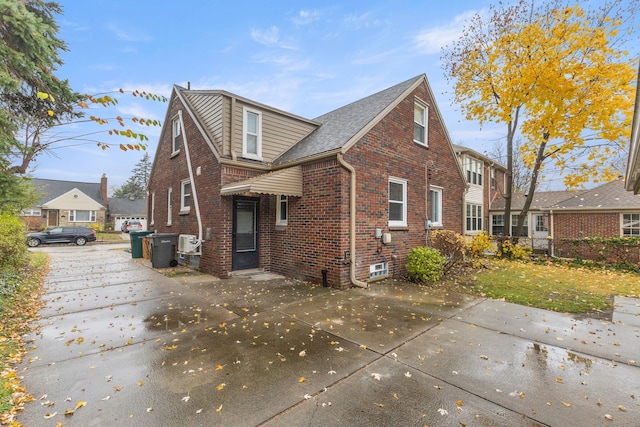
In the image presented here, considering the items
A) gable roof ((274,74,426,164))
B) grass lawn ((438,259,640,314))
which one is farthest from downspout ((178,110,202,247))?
grass lawn ((438,259,640,314))

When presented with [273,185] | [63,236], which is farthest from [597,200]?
[63,236]

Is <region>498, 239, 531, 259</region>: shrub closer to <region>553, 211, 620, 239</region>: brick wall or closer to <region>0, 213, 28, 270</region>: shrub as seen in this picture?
<region>553, 211, 620, 239</region>: brick wall

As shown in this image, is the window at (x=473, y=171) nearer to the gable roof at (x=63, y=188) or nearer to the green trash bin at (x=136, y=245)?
the green trash bin at (x=136, y=245)

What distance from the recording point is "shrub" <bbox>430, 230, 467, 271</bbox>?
8.90m

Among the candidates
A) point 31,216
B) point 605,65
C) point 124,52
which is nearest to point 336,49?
point 124,52

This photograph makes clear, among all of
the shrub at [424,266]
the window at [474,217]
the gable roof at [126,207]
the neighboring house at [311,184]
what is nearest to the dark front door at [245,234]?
the neighboring house at [311,184]

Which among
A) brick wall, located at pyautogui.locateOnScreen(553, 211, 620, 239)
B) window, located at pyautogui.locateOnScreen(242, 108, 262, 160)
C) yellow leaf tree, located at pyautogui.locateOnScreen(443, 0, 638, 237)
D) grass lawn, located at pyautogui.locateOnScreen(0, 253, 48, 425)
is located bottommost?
grass lawn, located at pyautogui.locateOnScreen(0, 253, 48, 425)

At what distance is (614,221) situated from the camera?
1458 cm

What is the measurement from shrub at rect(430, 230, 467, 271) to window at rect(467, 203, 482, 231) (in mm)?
10092

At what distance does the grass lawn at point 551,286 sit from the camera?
616 centimetres

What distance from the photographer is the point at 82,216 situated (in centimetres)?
3494

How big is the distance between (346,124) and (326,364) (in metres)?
7.43

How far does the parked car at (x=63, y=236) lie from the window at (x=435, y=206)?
78.5 ft

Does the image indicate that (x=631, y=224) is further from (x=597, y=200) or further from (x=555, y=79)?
(x=555, y=79)
